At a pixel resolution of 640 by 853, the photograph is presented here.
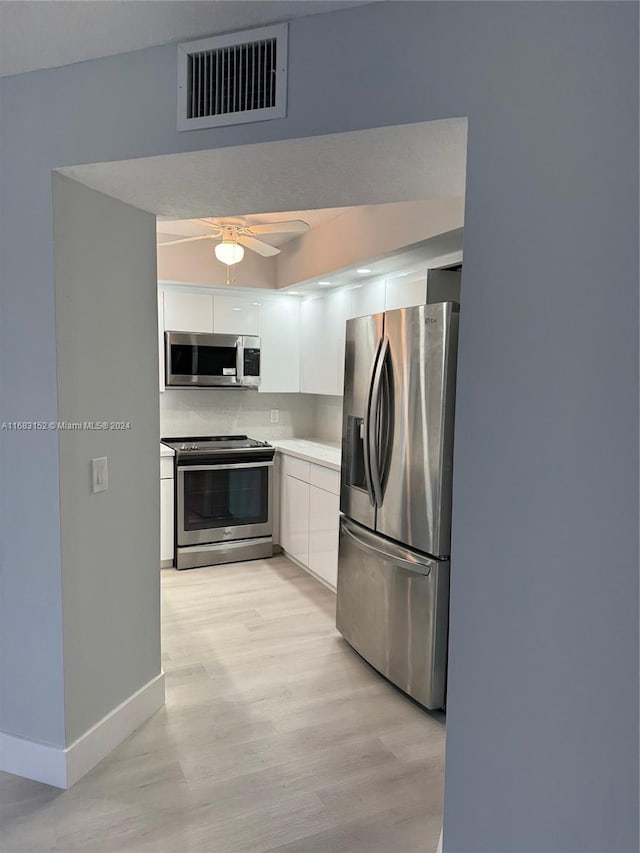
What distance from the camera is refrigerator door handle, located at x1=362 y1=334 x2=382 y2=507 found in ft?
8.89

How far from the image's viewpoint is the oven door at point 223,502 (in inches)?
165

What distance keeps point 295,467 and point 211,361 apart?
3.76 feet

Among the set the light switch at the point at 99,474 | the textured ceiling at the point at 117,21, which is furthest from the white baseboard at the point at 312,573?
the textured ceiling at the point at 117,21

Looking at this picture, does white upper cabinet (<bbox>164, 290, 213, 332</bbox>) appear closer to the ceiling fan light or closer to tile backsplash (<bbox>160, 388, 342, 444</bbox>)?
tile backsplash (<bbox>160, 388, 342, 444</bbox>)

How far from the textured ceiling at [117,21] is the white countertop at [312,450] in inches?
97.4

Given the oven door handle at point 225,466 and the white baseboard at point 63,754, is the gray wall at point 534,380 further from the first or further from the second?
the oven door handle at point 225,466

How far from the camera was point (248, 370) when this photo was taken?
4672 mm

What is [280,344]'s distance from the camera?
15.9 feet

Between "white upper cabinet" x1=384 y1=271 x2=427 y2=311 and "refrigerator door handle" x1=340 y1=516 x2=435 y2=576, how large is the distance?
1.30m

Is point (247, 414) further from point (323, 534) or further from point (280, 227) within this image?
point (280, 227)

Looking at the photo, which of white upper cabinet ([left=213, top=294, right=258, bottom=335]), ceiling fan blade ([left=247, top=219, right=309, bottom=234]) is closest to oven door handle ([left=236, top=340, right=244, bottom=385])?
white upper cabinet ([left=213, top=294, right=258, bottom=335])

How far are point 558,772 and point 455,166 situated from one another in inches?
66.6

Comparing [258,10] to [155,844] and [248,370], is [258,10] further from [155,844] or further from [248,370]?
[248,370]

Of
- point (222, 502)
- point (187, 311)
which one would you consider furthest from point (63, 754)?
point (187, 311)
